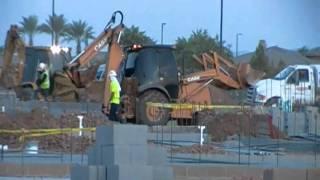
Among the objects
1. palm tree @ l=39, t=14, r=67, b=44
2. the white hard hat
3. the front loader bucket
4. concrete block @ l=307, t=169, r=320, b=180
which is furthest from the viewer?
palm tree @ l=39, t=14, r=67, b=44

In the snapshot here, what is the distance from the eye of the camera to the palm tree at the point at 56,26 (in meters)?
80.1

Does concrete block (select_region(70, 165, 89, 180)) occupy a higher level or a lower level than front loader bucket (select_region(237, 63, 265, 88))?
lower

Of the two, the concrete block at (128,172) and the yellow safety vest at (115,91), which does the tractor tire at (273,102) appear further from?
the concrete block at (128,172)

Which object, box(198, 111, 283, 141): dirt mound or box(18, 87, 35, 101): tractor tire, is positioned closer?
box(198, 111, 283, 141): dirt mound

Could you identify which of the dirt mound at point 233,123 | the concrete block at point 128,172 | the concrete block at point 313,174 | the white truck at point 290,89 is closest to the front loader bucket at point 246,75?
the dirt mound at point 233,123

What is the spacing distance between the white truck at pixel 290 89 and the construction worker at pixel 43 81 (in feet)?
26.9

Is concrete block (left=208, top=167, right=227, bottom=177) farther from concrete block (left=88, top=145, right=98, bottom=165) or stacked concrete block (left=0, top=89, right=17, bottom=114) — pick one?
stacked concrete block (left=0, top=89, right=17, bottom=114)

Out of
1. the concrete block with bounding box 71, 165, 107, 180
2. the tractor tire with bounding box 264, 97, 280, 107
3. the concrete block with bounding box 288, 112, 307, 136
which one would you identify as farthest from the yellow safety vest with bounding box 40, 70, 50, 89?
the concrete block with bounding box 71, 165, 107, 180

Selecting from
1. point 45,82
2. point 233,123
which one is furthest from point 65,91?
point 233,123

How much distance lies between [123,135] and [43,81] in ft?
72.5

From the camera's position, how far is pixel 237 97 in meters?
45.2

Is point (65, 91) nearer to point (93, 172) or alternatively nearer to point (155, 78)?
point (155, 78)

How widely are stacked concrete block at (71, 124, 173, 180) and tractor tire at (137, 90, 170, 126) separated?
1471 centimetres

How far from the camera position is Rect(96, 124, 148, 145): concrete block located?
14719mm
